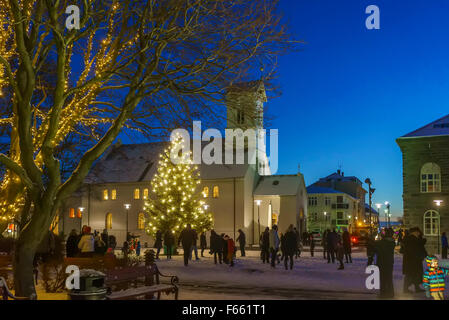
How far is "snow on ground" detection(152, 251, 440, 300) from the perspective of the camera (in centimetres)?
1415

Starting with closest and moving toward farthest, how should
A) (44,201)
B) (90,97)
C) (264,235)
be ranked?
(44,201), (90,97), (264,235)

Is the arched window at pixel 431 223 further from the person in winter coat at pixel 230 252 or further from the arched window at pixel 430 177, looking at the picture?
the person in winter coat at pixel 230 252

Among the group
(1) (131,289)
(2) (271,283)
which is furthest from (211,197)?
(1) (131,289)

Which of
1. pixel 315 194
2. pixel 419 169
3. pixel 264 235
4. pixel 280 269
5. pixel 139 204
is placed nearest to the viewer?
pixel 280 269

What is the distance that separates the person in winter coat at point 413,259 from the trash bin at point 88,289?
31.2 ft

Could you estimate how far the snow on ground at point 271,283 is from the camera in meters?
14.1

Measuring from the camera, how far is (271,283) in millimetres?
17141

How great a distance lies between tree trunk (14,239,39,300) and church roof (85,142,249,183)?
141ft

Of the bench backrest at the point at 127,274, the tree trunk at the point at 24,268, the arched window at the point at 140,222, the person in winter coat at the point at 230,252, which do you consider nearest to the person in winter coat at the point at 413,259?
the bench backrest at the point at 127,274

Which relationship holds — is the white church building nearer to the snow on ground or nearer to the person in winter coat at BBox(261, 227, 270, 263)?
the person in winter coat at BBox(261, 227, 270, 263)

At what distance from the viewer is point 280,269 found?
74.2 feet
